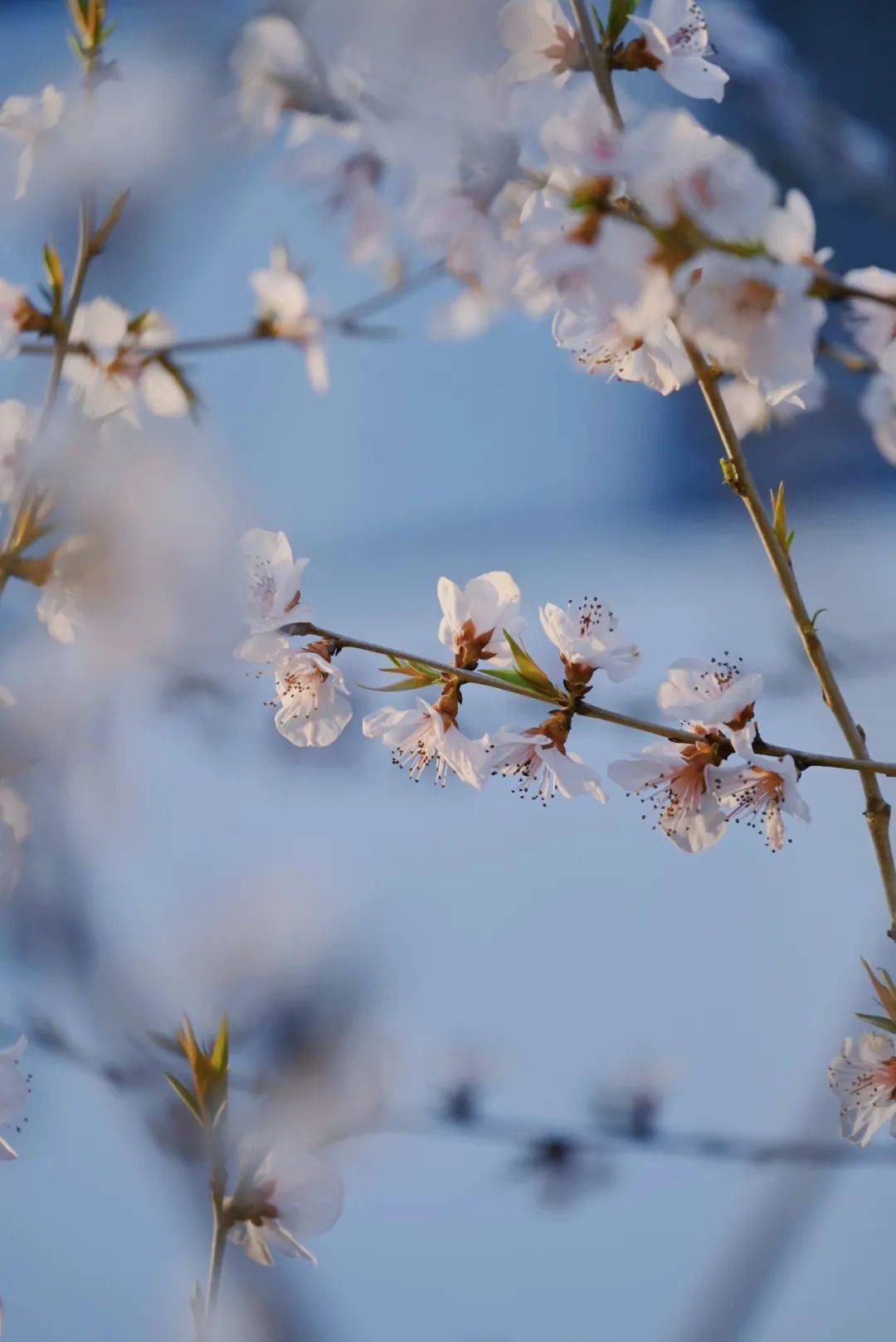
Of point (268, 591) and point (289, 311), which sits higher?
point (289, 311)

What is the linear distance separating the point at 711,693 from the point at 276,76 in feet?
1.51

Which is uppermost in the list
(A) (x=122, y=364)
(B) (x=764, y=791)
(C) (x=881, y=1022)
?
(A) (x=122, y=364)

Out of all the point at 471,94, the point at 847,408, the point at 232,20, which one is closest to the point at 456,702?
the point at 471,94

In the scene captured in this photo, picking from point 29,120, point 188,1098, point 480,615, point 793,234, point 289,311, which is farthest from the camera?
point 289,311

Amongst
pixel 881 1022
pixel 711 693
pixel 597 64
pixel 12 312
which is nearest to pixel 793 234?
pixel 597 64

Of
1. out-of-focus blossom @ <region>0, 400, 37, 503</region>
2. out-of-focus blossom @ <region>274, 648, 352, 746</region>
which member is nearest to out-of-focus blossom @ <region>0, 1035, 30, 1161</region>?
out-of-focus blossom @ <region>274, 648, 352, 746</region>

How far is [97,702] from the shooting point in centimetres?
92

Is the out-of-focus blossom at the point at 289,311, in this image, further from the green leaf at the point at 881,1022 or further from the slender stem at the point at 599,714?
the green leaf at the point at 881,1022

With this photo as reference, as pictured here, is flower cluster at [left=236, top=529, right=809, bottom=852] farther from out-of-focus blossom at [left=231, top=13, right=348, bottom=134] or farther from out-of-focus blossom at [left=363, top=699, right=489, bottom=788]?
out-of-focus blossom at [left=231, top=13, right=348, bottom=134]

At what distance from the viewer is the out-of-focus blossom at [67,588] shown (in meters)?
0.62

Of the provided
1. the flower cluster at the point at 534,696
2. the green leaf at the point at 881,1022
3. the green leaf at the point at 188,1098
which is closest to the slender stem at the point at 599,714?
the flower cluster at the point at 534,696

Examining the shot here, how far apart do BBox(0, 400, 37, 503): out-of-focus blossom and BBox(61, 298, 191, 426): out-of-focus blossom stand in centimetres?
7

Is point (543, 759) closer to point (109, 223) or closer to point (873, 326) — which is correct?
point (873, 326)

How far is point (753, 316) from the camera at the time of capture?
1.36 feet
